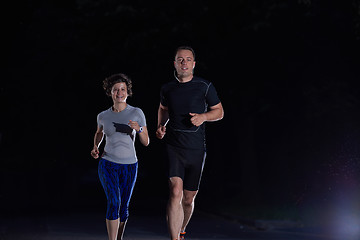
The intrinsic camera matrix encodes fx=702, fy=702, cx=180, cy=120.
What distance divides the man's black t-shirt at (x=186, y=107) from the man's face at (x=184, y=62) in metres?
0.13

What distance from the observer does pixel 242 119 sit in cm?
2447

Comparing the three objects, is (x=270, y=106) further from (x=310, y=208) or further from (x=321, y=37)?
(x=310, y=208)

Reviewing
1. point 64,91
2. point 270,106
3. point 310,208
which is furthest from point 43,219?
point 64,91

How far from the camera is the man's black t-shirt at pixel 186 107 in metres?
8.00

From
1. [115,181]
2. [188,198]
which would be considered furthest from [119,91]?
[188,198]

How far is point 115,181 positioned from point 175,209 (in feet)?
2.64

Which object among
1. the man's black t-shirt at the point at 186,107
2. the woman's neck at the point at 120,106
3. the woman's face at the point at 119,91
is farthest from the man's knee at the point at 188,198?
the woman's face at the point at 119,91

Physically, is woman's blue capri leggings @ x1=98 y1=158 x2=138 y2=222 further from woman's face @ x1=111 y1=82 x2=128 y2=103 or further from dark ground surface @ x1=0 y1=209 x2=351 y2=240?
dark ground surface @ x1=0 y1=209 x2=351 y2=240

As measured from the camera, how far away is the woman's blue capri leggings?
→ 8.22 metres

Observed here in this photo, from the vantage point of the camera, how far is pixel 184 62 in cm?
802

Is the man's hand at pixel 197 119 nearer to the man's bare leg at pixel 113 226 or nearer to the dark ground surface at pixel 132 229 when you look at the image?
the man's bare leg at pixel 113 226

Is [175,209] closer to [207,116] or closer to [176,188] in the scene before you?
[176,188]

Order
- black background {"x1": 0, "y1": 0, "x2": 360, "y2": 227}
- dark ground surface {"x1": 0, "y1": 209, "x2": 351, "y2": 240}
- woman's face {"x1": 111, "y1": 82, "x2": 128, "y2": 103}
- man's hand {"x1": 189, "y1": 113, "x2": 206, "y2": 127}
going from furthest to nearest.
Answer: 1. black background {"x1": 0, "y1": 0, "x2": 360, "y2": 227}
2. dark ground surface {"x1": 0, "y1": 209, "x2": 351, "y2": 240}
3. woman's face {"x1": 111, "y1": 82, "x2": 128, "y2": 103}
4. man's hand {"x1": 189, "y1": 113, "x2": 206, "y2": 127}

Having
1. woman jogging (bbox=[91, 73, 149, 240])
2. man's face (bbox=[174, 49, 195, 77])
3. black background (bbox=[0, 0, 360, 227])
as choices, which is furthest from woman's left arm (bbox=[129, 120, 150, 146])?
Answer: black background (bbox=[0, 0, 360, 227])
